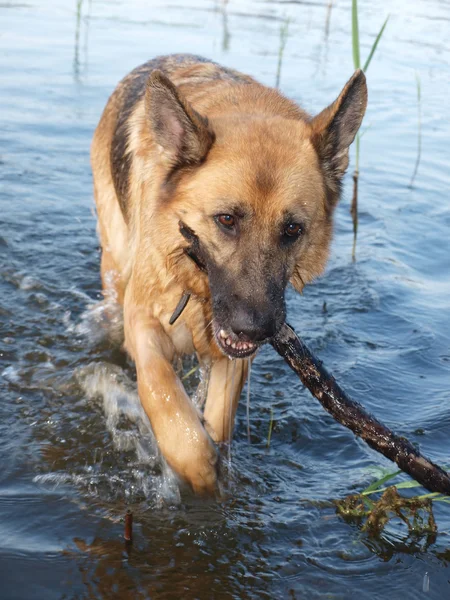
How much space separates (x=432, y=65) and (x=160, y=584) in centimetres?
1248

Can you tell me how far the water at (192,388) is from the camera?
3500mm

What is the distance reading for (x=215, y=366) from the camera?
4598 mm

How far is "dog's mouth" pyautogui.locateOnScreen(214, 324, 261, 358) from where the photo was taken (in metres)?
3.76

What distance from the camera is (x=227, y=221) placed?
148 inches

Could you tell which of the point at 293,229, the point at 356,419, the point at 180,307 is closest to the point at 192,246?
the point at 180,307

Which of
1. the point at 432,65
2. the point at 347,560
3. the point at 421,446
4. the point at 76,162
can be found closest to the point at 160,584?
the point at 347,560

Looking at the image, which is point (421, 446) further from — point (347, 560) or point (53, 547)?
point (53, 547)

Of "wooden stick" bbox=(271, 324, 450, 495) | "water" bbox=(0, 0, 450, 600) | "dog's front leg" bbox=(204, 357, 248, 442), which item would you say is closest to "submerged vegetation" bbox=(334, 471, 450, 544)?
"water" bbox=(0, 0, 450, 600)

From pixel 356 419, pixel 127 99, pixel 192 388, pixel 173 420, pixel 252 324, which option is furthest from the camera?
A: pixel 127 99

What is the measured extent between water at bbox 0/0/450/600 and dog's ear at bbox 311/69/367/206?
1.53m

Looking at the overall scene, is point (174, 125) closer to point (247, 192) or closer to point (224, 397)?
point (247, 192)

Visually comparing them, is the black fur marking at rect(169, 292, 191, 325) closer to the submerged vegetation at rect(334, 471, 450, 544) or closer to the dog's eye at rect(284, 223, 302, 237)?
the dog's eye at rect(284, 223, 302, 237)

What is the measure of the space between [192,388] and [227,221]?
6.19 ft

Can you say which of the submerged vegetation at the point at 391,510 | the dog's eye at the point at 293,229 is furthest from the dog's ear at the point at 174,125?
the submerged vegetation at the point at 391,510
